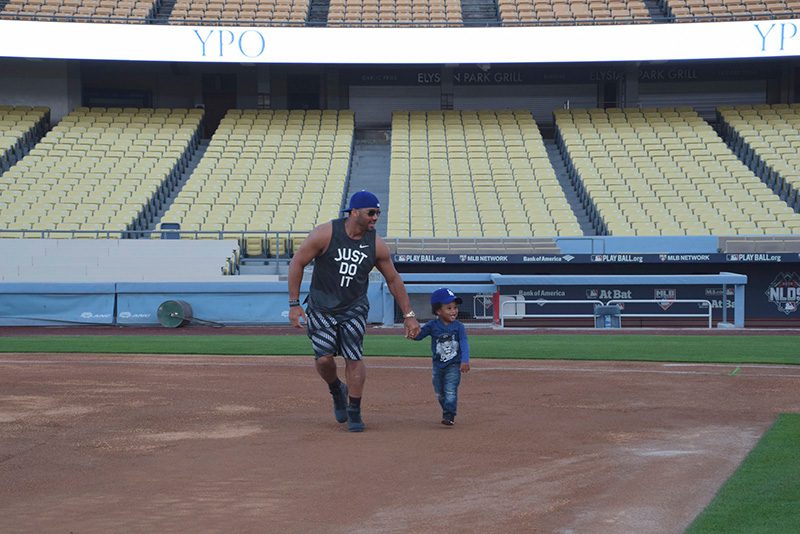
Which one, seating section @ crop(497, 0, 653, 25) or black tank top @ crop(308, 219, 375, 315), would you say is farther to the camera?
seating section @ crop(497, 0, 653, 25)

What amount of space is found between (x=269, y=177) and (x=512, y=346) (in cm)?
1802

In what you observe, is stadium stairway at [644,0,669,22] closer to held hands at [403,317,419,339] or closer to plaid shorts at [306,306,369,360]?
held hands at [403,317,419,339]

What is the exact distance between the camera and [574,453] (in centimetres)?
794

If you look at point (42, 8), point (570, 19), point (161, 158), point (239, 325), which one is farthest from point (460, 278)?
point (42, 8)

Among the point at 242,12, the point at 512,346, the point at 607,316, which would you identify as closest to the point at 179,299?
the point at 512,346

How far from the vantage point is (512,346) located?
18.5 meters

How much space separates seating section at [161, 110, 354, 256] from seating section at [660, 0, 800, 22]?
12872mm

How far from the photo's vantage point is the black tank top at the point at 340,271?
29.2ft

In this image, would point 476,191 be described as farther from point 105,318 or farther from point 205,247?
point 105,318

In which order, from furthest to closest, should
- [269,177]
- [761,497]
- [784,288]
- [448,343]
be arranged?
[269,177] → [784,288] → [448,343] → [761,497]

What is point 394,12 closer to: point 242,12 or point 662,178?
point 242,12

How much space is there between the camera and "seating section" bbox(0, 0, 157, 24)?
38344 mm

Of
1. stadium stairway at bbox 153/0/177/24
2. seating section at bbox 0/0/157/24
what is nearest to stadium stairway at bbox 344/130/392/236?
stadium stairway at bbox 153/0/177/24

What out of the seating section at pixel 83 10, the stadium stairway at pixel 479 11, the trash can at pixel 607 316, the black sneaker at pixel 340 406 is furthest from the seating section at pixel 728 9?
the black sneaker at pixel 340 406
